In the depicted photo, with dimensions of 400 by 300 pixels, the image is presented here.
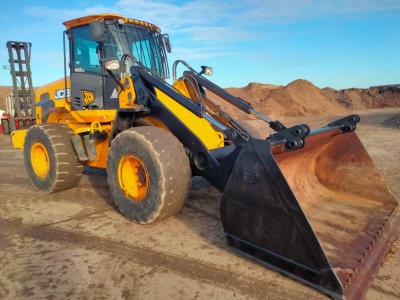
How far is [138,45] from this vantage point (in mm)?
5504

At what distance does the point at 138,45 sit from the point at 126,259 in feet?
11.1

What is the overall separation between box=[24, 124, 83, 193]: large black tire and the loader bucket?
9.75 ft

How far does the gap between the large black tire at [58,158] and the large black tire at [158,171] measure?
4.96ft

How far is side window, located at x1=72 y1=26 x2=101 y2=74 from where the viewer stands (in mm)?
5490

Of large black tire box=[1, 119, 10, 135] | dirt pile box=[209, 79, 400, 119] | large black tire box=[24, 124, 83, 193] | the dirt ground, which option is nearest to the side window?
large black tire box=[24, 124, 83, 193]

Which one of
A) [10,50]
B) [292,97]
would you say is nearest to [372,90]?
[292,97]

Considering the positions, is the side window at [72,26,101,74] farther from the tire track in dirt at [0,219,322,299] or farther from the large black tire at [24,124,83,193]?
the tire track in dirt at [0,219,322,299]

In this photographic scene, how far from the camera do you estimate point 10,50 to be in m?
14.6

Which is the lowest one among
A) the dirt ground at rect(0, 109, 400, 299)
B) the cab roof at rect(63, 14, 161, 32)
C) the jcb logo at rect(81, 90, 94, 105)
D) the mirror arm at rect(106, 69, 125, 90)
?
the dirt ground at rect(0, 109, 400, 299)

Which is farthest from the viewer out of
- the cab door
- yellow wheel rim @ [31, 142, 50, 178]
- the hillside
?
the hillside

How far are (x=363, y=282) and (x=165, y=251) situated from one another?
171 centimetres

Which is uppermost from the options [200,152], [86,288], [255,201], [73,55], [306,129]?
[73,55]

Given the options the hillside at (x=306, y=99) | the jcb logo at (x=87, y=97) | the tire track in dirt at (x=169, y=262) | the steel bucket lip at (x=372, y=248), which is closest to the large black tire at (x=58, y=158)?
the jcb logo at (x=87, y=97)

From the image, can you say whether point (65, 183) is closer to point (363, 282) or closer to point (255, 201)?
point (255, 201)
